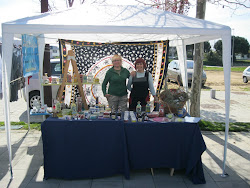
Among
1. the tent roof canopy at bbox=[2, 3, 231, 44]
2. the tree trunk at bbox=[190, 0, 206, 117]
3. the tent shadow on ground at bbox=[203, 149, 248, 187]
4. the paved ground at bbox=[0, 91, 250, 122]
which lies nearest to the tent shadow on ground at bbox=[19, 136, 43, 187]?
the tent roof canopy at bbox=[2, 3, 231, 44]

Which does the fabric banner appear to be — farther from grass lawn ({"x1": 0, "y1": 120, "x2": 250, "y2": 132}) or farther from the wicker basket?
the wicker basket

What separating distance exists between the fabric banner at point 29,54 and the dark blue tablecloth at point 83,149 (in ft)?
4.32

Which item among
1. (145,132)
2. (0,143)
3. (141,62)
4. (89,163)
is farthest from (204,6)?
(0,143)

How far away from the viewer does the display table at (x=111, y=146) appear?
3.28 meters

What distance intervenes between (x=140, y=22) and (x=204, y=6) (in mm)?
2866

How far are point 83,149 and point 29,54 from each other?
2101 millimetres

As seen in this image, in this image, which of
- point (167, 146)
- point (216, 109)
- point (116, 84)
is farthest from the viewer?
point (216, 109)

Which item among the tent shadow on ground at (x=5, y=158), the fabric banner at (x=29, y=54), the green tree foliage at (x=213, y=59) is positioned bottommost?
the tent shadow on ground at (x=5, y=158)

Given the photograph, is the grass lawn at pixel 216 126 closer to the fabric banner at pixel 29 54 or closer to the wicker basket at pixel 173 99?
the fabric banner at pixel 29 54

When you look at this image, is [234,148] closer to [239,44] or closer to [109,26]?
[109,26]

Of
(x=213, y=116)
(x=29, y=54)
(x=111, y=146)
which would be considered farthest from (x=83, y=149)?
(x=213, y=116)

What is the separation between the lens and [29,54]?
4.38 meters

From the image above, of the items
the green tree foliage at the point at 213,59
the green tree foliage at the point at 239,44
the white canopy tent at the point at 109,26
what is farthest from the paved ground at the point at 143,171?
the green tree foliage at the point at 239,44

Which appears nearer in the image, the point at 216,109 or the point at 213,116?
the point at 213,116
